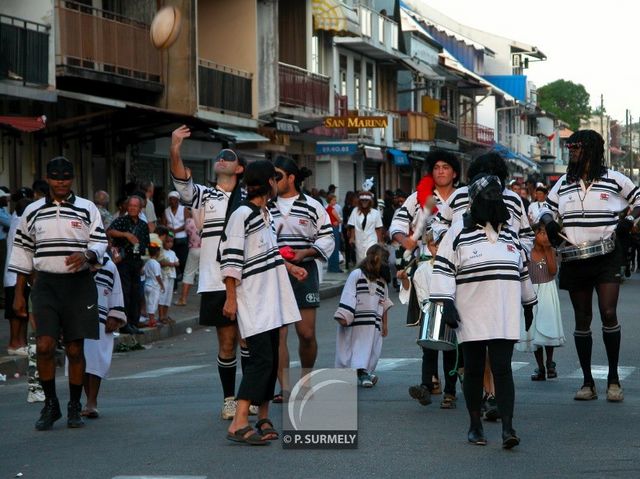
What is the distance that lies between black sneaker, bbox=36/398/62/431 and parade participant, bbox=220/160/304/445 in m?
1.58

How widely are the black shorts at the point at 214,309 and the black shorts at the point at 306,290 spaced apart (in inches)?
46.1

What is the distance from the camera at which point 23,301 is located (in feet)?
34.0

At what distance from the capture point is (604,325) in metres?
11.0

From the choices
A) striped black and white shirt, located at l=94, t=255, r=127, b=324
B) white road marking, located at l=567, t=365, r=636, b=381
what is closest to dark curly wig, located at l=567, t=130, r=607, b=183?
white road marking, located at l=567, t=365, r=636, b=381

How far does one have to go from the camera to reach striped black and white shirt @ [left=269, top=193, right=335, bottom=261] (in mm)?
10891

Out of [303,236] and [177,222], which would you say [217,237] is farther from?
[177,222]

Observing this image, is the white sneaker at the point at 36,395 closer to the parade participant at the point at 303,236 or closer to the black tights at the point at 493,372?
the parade participant at the point at 303,236

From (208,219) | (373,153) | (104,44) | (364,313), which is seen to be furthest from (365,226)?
(373,153)

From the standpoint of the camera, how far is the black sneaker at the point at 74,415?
10000mm

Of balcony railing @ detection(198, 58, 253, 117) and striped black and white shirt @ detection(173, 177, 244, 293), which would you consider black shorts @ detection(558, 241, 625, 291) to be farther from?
balcony railing @ detection(198, 58, 253, 117)

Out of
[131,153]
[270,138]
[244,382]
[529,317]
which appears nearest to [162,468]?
[244,382]

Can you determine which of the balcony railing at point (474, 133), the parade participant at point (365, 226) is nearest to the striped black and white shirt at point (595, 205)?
the parade participant at point (365, 226)

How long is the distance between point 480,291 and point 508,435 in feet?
2.97

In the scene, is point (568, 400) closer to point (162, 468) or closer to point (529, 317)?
point (529, 317)
